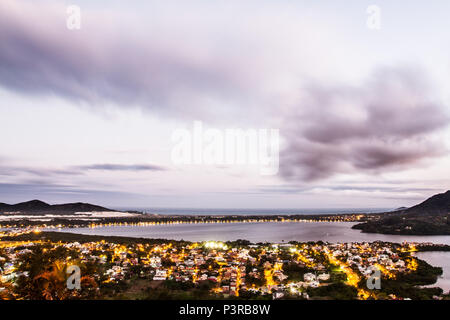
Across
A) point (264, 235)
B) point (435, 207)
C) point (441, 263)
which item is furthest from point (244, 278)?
point (435, 207)

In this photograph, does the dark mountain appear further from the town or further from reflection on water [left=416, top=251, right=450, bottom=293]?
the town

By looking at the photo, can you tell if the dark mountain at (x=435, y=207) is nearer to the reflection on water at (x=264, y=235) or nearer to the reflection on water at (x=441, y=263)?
the reflection on water at (x=264, y=235)

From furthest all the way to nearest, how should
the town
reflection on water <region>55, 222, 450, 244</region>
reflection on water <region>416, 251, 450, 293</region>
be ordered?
reflection on water <region>55, 222, 450, 244</region> < reflection on water <region>416, 251, 450, 293</region> < the town

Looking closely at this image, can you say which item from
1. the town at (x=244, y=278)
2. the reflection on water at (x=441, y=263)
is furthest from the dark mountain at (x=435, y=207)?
the town at (x=244, y=278)

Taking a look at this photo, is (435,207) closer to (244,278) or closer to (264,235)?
(264,235)

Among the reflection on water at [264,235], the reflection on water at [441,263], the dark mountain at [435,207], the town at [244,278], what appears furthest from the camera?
the dark mountain at [435,207]

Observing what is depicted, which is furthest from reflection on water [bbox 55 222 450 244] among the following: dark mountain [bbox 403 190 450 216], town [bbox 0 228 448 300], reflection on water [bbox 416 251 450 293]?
dark mountain [bbox 403 190 450 216]
